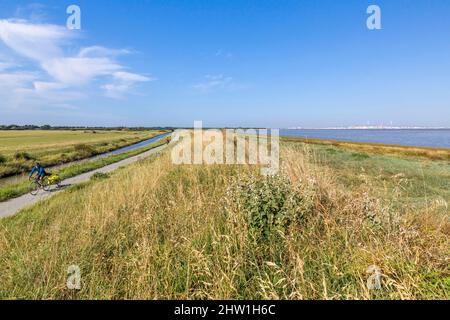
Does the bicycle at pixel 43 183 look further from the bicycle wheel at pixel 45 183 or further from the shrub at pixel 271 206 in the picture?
the shrub at pixel 271 206

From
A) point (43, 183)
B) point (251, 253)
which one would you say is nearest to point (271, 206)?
point (251, 253)

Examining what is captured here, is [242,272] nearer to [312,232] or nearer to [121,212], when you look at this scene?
[312,232]

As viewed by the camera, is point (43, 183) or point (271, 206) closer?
point (271, 206)

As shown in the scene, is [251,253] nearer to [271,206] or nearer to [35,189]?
[271,206]

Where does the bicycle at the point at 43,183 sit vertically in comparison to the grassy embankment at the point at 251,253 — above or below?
below

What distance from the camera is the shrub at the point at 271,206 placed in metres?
3.91

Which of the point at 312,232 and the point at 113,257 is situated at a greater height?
the point at 312,232


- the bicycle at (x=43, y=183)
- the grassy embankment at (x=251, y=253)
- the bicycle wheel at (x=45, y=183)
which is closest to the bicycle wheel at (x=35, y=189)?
the bicycle at (x=43, y=183)

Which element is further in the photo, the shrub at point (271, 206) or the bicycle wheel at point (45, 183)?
the bicycle wheel at point (45, 183)

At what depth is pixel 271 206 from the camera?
4105mm

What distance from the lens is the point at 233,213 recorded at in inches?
163
